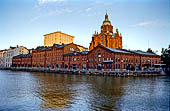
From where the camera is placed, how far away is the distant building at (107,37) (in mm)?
97688

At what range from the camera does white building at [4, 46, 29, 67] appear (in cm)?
13564

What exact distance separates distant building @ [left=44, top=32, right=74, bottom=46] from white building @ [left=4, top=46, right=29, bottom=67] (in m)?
29.6

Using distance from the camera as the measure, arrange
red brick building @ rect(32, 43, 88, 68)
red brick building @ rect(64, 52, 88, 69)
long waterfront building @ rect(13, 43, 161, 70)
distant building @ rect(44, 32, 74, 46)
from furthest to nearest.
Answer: distant building @ rect(44, 32, 74, 46), red brick building @ rect(32, 43, 88, 68), red brick building @ rect(64, 52, 88, 69), long waterfront building @ rect(13, 43, 161, 70)

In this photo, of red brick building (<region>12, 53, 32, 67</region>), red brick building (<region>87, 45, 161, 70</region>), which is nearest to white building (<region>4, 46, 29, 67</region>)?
red brick building (<region>12, 53, 32, 67</region>)

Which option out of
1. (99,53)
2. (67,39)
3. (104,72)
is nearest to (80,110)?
(104,72)

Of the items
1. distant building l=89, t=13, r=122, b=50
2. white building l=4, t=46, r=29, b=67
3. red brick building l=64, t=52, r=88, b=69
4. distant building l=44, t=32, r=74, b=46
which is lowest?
red brick building l=64, t=52, r=88, b=69

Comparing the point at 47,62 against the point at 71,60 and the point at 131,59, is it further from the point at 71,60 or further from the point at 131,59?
the point at 131,59

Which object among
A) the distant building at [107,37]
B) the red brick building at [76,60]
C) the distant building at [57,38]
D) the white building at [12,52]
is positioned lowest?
the red brick building at [76,60]

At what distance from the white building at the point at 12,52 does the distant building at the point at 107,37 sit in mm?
67635

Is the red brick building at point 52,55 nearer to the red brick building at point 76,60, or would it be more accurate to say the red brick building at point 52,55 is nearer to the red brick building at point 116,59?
the red brick building at point 76,60

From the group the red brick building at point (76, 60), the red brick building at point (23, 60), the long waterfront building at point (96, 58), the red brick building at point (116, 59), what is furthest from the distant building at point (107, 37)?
the red brick building at point (23, 60)

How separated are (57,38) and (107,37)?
7136cm

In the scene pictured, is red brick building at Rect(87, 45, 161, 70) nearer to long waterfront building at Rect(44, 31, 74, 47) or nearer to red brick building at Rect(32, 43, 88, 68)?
red brick building at Rect(32, 43, 88, 68)

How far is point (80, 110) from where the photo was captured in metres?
14.3
